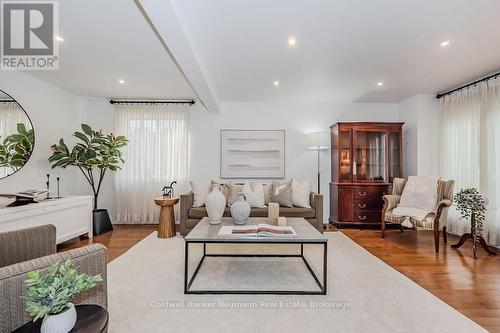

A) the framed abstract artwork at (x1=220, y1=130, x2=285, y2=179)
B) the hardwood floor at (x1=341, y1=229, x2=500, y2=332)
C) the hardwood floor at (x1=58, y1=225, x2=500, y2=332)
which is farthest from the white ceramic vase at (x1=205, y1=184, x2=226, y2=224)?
the framed abstract artwork at (x1=220, y1=130, x2=285, y2=179)

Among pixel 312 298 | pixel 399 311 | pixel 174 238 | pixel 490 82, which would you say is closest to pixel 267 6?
pixel 312 298

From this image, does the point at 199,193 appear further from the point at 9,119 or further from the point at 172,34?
the point at 9,119

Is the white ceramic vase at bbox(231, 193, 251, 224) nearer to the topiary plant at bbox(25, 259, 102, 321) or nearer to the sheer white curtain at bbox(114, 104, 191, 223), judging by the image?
the topiary plant at bbox(25, 259, 102, 321)

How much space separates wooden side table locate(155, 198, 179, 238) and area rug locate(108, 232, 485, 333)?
1.02 m

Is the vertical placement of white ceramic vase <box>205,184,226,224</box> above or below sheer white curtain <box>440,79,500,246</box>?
below

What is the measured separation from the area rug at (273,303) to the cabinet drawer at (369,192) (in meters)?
1.86

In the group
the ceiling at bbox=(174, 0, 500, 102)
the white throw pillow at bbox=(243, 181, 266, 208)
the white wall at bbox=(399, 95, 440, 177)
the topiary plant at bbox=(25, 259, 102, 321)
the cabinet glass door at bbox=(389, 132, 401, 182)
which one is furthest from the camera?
the cabinet glass door at bbox=(389, 132, 401, 182)

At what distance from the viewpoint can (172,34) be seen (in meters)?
2.04

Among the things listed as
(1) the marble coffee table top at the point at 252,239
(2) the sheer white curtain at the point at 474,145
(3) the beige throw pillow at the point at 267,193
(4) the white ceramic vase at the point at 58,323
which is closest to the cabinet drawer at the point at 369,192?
(2) the sheer white curtain at the point at 474,145

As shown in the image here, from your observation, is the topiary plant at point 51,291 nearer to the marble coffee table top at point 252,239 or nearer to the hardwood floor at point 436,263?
the marble coffee table top at point 252,239

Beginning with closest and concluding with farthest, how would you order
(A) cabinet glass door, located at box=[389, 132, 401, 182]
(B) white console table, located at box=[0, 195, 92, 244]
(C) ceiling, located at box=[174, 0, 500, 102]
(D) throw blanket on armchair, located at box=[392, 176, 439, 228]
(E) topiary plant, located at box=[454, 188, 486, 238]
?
1. (C) ceiling, located at box=[174, 0, 500, 102]
2. (B) white console table, located at box=[0, 195, 92, 244]
3. (E) topiary plant, located at box=[454, 188, 486, 238]
4. (D) throw blanket on armchair, located at box=[392, 176, 439, 228]
5. (A) cabinet glass door, located at box=[389, 132, 401, 182]

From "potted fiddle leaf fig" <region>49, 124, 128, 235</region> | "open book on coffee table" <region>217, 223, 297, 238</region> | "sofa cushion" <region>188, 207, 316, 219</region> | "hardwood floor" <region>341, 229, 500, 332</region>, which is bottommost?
"hardwood floor" <region>341, 229, 500, 332</region>

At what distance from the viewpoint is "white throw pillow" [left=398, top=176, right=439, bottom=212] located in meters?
3.69

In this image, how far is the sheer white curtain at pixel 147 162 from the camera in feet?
15.9
